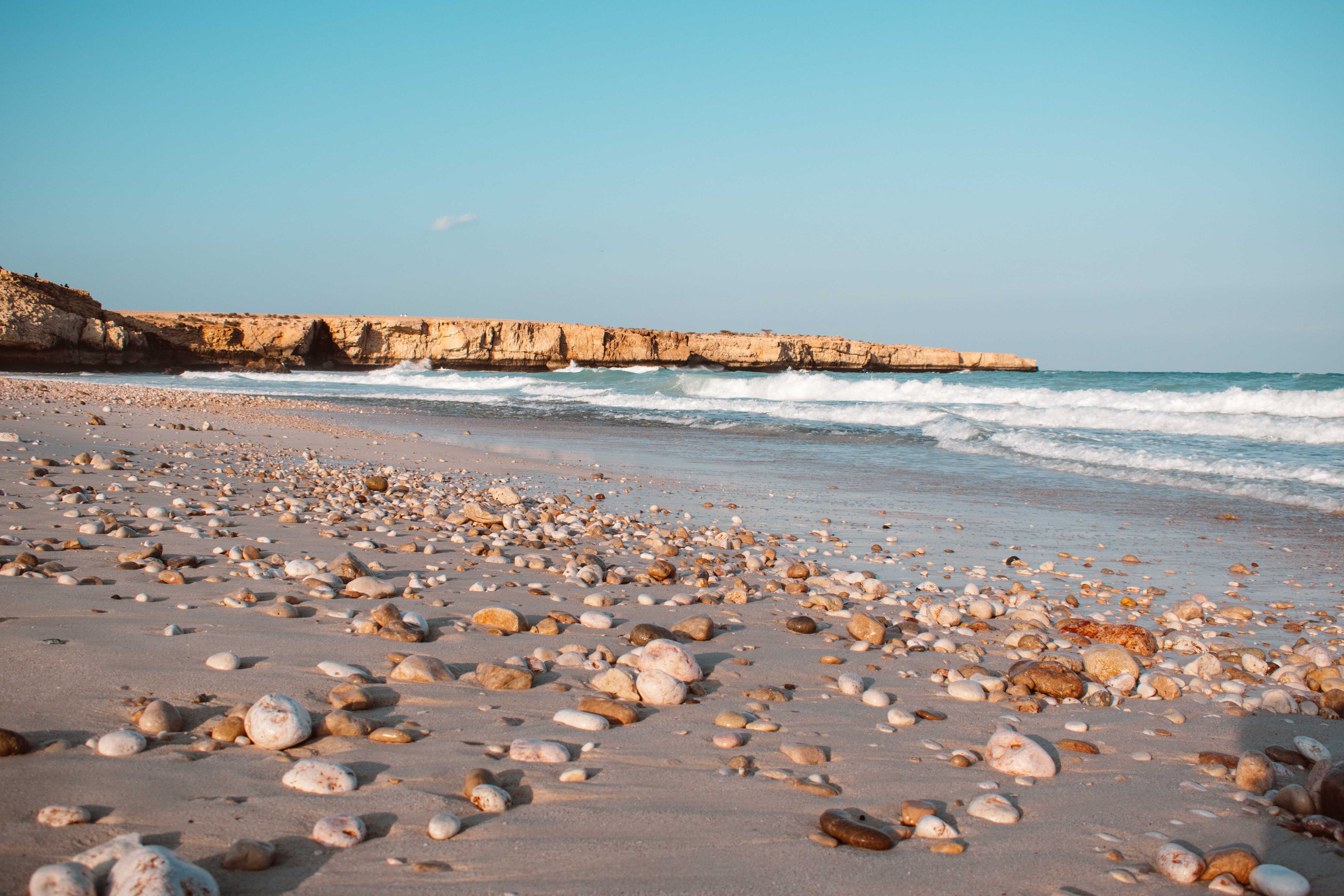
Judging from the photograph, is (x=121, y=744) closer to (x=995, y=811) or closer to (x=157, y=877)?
(x=157, y=877)

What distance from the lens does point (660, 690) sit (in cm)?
222

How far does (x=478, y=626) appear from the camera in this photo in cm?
283

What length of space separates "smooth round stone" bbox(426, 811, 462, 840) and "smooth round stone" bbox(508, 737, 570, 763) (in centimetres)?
32

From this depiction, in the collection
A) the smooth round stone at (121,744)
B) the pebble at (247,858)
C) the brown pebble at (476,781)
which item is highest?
the smooth round stone at (121,744)

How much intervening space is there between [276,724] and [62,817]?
0.41 m

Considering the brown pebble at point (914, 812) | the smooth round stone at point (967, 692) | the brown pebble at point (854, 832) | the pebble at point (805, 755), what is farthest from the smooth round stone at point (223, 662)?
the smooth round stone at point (967, 692)

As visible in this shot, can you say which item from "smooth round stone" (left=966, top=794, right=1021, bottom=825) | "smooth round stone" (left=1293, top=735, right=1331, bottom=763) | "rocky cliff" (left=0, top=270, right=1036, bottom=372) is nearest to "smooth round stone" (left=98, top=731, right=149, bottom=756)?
"smooth round stone" (left=966, top=794, right=1021, bottom=825)

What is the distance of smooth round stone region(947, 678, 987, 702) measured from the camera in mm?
2479

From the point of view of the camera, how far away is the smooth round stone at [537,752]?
5.81ft

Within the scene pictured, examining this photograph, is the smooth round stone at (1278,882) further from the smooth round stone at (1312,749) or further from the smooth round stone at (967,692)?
the smooth round stone at (967,692)

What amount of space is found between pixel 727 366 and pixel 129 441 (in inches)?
2344

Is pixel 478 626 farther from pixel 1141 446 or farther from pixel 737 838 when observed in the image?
pixel 1141 446

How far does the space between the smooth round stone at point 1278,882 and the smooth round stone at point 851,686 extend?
1128 mm

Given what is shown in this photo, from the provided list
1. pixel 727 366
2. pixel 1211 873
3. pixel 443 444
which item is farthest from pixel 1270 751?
pixel 727 366
